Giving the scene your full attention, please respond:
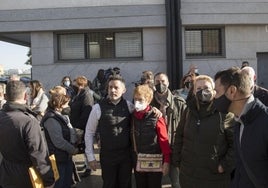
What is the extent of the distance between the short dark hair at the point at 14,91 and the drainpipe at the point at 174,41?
884 cm

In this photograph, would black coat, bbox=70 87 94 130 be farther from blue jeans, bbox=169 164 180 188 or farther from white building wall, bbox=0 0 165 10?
white building wall, bbox=0 0 165 10

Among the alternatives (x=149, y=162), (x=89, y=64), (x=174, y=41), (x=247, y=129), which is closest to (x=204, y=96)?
(x=149, y=162)

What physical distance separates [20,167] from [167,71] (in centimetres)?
909

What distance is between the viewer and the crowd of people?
9.81ft

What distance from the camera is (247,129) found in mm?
2918

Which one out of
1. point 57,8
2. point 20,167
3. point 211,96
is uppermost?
point 57,8

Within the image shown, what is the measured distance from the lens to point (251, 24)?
1312 centimetres

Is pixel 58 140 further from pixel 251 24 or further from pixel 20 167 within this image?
pixel 251 24

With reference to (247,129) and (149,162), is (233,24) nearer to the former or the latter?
(149,162)

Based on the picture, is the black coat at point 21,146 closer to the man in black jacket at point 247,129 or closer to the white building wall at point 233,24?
the man in black jacket at point 247,129

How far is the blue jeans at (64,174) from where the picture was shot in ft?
18.0

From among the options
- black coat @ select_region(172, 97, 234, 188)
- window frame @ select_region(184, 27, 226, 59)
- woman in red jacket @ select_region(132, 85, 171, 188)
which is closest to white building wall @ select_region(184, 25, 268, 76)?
window frame @ select_region(184, 27, 226, 59)

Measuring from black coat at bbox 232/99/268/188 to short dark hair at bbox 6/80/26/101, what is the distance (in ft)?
7.51

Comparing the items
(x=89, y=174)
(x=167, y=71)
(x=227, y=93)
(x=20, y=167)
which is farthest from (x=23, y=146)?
(x=167, y=71)
